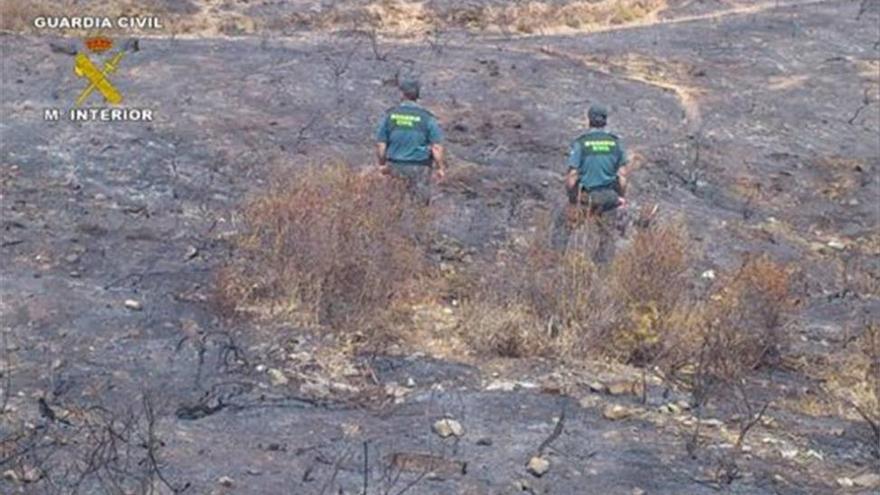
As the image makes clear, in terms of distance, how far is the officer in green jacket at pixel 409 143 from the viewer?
1087 centimetres

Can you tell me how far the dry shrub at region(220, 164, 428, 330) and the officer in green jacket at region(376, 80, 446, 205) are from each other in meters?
1.09

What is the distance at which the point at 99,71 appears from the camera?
15.2 metres

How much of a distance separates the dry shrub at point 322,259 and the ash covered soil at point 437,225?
12.8 inches

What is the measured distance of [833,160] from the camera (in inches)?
598

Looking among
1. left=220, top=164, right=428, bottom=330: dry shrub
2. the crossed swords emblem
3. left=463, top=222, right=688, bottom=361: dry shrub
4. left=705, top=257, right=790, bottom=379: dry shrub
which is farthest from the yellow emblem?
left=705, top=257, right=790, bottom=379: dry shrub

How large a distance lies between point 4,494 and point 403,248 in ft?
13.9

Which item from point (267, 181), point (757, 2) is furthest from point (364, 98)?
point (757, 2)

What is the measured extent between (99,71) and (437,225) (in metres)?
5.77

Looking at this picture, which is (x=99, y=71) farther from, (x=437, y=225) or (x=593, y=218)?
(x=593, y=218)

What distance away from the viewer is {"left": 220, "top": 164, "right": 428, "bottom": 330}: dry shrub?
8719 mm

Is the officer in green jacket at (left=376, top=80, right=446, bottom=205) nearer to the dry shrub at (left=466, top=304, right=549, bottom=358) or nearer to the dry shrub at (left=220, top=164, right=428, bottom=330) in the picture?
the dry shrub at (left=220, top=164, right=428, bottom=330)

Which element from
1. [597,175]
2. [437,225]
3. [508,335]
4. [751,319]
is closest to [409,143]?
[437,225]

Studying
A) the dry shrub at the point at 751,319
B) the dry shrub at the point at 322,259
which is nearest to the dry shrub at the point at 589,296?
the dry shrub at the point at 751,319

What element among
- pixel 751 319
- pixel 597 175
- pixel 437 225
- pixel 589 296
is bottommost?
pixel 437 225
